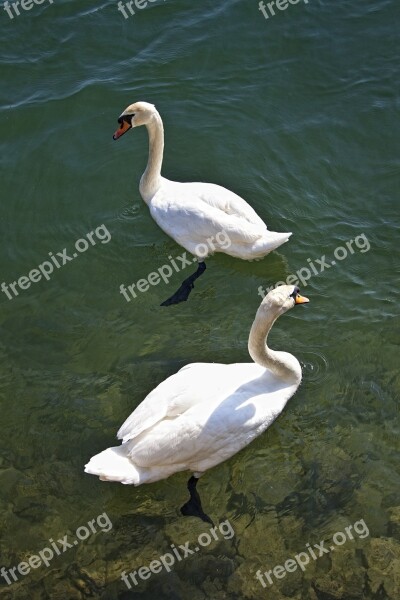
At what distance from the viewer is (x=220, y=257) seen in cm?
1051

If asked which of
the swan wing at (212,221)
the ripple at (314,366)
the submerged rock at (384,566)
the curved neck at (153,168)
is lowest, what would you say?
the submerged rock at (384,566)

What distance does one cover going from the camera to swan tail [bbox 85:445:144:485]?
7.74m

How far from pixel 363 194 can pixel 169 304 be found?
10.3ft

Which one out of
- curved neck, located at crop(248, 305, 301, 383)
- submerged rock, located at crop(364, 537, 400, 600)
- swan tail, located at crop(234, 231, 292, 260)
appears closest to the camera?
submerged rock, located at crop(364, 537, 400, 600)

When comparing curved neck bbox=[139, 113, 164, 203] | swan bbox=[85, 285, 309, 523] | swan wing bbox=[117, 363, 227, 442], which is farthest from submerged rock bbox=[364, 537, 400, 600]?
curved neck bbox=[139, 113, 164, 203]

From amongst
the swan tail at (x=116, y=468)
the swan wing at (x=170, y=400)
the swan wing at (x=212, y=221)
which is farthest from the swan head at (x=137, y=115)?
the swan tail at (x=116, y=468)

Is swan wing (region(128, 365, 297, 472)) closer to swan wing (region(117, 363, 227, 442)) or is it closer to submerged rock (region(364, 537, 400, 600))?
swan wing (region(117, 363, 227, 442))

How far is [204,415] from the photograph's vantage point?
7953 mm

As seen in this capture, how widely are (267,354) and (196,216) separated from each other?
241cm

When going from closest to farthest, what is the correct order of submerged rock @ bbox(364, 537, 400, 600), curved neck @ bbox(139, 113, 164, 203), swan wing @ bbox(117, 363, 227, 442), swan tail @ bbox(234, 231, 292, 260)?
1. submerged rock @ bbox(364, 537, 400, 600)
2. swan wing @ bbox(117, 363, 227, 442)
3. swan tail @ bbox(234, 231, 292, 260)
4. curved neck @ bbox(139, 113, 164, 203)

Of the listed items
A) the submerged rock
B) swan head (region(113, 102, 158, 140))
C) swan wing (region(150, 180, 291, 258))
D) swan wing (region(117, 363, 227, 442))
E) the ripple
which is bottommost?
the submerged rock

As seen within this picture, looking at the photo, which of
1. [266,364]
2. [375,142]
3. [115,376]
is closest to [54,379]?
[115,376]

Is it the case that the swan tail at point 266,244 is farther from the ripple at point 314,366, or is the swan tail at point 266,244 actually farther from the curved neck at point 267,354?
the curved neck at point 267,354

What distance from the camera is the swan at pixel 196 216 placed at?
981 cm
